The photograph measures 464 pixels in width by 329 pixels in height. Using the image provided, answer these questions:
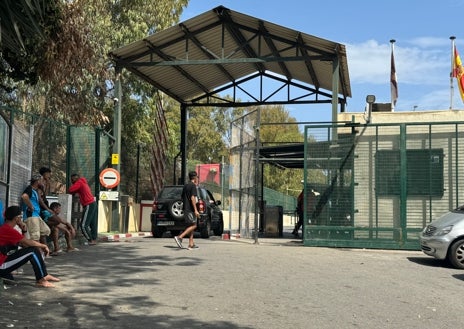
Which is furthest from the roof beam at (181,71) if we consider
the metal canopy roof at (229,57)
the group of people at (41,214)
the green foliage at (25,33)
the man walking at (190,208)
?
the green foliage at (25,33)

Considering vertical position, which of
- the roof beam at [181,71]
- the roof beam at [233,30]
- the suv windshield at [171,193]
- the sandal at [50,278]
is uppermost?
the roof beam at [233,30]

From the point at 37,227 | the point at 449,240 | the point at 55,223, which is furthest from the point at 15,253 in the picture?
the point at 449,240

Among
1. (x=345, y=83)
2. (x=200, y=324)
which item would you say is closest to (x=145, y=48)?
(x=345, y=83)

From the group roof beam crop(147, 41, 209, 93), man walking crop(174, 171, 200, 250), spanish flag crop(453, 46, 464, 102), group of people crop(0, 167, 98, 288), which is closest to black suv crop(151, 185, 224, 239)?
group of people crop(0, 167, 98, 288)

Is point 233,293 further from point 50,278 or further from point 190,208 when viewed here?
point 190,208

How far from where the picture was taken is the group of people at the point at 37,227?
23.3 ft

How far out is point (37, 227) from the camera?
9.03m

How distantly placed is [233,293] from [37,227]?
386cm

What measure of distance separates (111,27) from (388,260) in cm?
1595

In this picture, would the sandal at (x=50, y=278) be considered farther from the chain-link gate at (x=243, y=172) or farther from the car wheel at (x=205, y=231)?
the car wheel at (x=205, y=231)

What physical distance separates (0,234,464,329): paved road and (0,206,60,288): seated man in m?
0.24

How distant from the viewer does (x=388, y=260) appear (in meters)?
11.3

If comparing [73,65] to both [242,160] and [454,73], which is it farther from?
[454,73]

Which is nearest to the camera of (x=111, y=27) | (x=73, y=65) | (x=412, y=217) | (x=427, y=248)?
(x=73, y=65)
